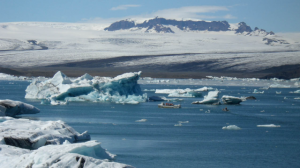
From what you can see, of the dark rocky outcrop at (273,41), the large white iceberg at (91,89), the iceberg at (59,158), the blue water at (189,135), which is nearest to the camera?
the iceberg at (59,158)

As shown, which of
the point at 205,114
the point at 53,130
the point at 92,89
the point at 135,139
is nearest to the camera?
the point at 53,130

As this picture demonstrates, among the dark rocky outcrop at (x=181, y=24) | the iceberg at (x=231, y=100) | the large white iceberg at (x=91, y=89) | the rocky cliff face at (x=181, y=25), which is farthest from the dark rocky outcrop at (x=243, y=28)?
the large white iceberg at (x=91, y=89)

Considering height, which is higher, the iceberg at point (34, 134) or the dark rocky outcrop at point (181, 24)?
the dark rocky outcrop at point (181, 24)

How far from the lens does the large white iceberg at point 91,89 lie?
21031 mm

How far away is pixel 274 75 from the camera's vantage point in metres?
55.2

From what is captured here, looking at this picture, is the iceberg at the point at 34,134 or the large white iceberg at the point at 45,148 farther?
the iceberg at the point at 34,134

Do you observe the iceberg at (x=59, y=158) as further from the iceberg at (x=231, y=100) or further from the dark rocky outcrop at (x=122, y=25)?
the dark rocky outcrop at (x=122, y=25)

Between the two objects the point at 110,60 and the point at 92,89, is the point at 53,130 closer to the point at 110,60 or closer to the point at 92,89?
the point at 92,89

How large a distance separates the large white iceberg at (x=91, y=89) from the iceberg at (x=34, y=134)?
11.3 metres

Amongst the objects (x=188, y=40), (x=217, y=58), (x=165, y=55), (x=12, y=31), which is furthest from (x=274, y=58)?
(x=12, y=31)

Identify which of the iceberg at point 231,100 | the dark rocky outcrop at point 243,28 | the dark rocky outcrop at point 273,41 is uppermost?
the dark rocky outcrop at point 243,28

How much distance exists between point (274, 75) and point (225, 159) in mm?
48123

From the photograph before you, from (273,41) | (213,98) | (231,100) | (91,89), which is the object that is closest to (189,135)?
(213,98)

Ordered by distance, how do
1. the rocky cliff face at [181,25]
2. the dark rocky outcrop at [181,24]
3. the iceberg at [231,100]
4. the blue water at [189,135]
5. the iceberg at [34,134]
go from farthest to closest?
the dark rocky outcrop at [181,24] → the rocky cliff face at [181,25] → the iceberg at [231,100] → the blue water at [189,135] → the iceberg at [34,134]
